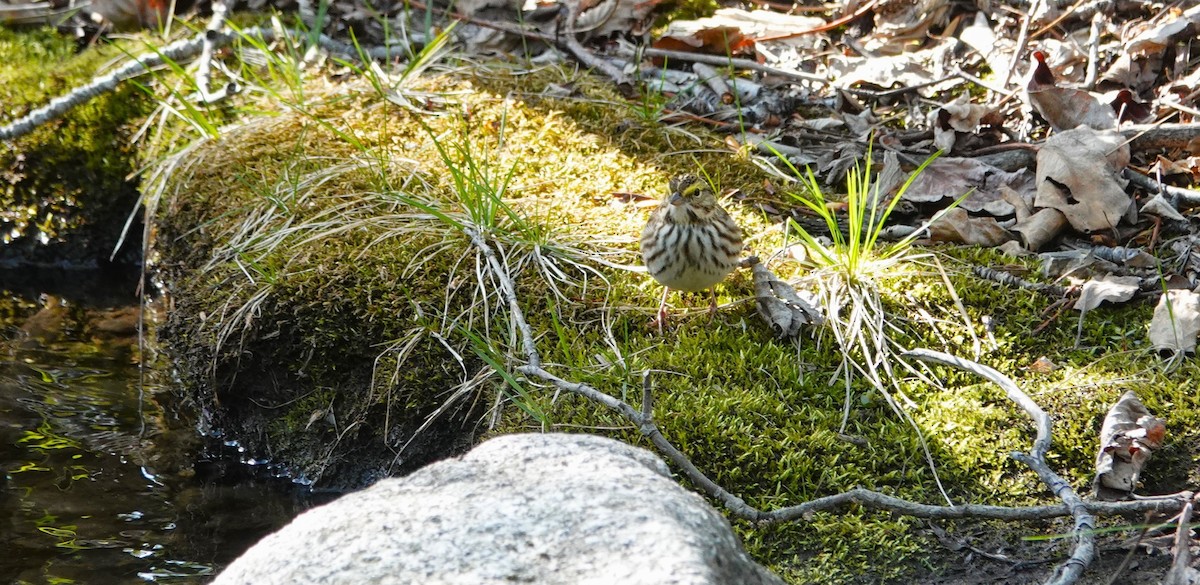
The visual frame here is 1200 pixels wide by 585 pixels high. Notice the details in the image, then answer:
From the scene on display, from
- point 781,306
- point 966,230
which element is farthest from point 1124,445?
point 966,230

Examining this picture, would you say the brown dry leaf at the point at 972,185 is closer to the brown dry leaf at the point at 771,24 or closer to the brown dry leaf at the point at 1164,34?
Answer: the brown dry leaf at the point at 1164,34

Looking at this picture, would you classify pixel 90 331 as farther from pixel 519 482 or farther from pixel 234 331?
pixel 519 482

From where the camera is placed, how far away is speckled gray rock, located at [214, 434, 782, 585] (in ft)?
6.32

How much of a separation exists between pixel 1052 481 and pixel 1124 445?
46 cm

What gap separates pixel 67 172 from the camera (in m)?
6.04

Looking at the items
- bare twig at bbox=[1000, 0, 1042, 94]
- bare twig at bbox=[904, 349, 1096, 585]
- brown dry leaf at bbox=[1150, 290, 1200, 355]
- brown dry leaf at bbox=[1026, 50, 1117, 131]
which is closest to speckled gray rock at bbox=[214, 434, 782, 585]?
bare twig at bbox=[904, 349, 1096, 585]

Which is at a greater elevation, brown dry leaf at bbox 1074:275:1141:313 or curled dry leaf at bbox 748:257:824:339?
curled dry leaf at bbox 748:257:824:339

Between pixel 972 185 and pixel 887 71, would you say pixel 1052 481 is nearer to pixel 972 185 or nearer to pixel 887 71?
pixel 972 185

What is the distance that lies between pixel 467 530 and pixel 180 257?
3.44 m

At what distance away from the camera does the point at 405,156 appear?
494 cm

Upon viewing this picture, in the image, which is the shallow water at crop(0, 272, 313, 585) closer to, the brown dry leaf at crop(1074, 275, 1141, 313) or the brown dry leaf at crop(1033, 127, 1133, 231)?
the brown dry leaf at crop(1074, 275, 1141, 313)

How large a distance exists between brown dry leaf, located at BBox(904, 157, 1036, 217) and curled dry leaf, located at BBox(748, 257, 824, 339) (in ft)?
2.89

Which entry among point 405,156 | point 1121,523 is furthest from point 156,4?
point 1121,523

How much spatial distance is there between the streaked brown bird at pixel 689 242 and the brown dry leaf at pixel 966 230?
95 cm
